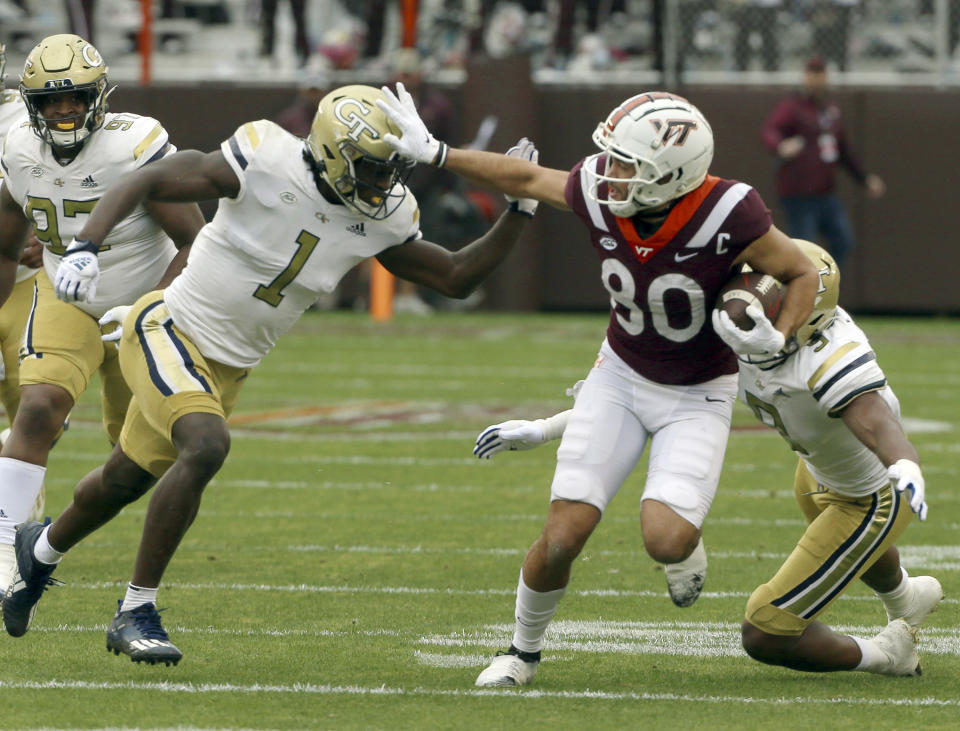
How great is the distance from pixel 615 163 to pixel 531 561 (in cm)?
106

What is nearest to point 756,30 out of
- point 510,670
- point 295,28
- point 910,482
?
point 295,28

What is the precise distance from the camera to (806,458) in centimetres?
483

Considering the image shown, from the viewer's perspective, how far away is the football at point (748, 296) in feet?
14.5

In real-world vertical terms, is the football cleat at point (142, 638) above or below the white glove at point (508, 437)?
below

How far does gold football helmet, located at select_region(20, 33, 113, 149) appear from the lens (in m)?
5.70

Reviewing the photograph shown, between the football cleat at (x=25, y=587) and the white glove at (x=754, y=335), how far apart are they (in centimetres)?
207

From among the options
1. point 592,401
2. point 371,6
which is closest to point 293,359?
point 371,6

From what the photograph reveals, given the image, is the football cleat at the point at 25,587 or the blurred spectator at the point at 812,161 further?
the blurred spectator at the point at 812,161

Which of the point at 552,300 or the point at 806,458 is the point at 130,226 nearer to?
the point at 806,458

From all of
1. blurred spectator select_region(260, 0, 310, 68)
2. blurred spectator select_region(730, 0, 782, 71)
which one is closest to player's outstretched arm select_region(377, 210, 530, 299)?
blurred spectator select_region(730, 0, 782, 71)

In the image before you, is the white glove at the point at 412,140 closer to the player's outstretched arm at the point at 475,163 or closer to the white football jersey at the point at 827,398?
the player's outstretched arm at the point at 475,163

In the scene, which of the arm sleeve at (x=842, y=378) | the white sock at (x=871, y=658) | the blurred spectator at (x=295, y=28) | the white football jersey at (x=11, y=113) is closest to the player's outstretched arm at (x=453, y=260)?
the arm sleeve at (x=842, y=378)

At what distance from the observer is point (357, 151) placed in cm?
485

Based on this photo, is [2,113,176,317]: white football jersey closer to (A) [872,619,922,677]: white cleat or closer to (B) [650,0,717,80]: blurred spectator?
(A) [872,619,922,677]: white cleat
